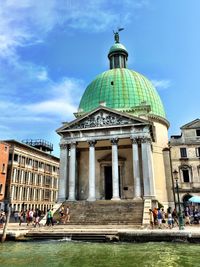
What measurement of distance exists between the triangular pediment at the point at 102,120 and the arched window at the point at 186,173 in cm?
1252

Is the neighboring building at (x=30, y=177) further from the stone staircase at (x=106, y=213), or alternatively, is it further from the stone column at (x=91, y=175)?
the stone staircase at (x=106, y=213)

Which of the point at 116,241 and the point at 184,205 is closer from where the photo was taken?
the point at 116,241

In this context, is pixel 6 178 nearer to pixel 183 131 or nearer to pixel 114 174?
pixel 114 174

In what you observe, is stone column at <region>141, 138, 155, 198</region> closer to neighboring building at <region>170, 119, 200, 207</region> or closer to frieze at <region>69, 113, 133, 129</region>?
frieze at <region>69, 113, 133, 129</region>

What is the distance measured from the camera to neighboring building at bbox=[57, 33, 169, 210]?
25.3m

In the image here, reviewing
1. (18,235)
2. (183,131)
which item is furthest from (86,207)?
(183,131)

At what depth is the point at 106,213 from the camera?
2078cm

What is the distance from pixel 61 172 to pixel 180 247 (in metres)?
16.9

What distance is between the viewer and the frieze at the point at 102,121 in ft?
86.8

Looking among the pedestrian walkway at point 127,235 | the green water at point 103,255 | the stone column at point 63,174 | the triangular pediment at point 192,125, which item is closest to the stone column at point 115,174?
the stone column at point 63,174

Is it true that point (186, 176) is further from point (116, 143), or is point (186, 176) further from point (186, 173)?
point (116, 143)

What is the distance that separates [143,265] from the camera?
28.3 feet

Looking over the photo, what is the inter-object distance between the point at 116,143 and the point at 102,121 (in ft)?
9.30

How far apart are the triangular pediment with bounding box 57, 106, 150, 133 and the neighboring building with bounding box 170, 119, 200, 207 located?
11766 millimetres
